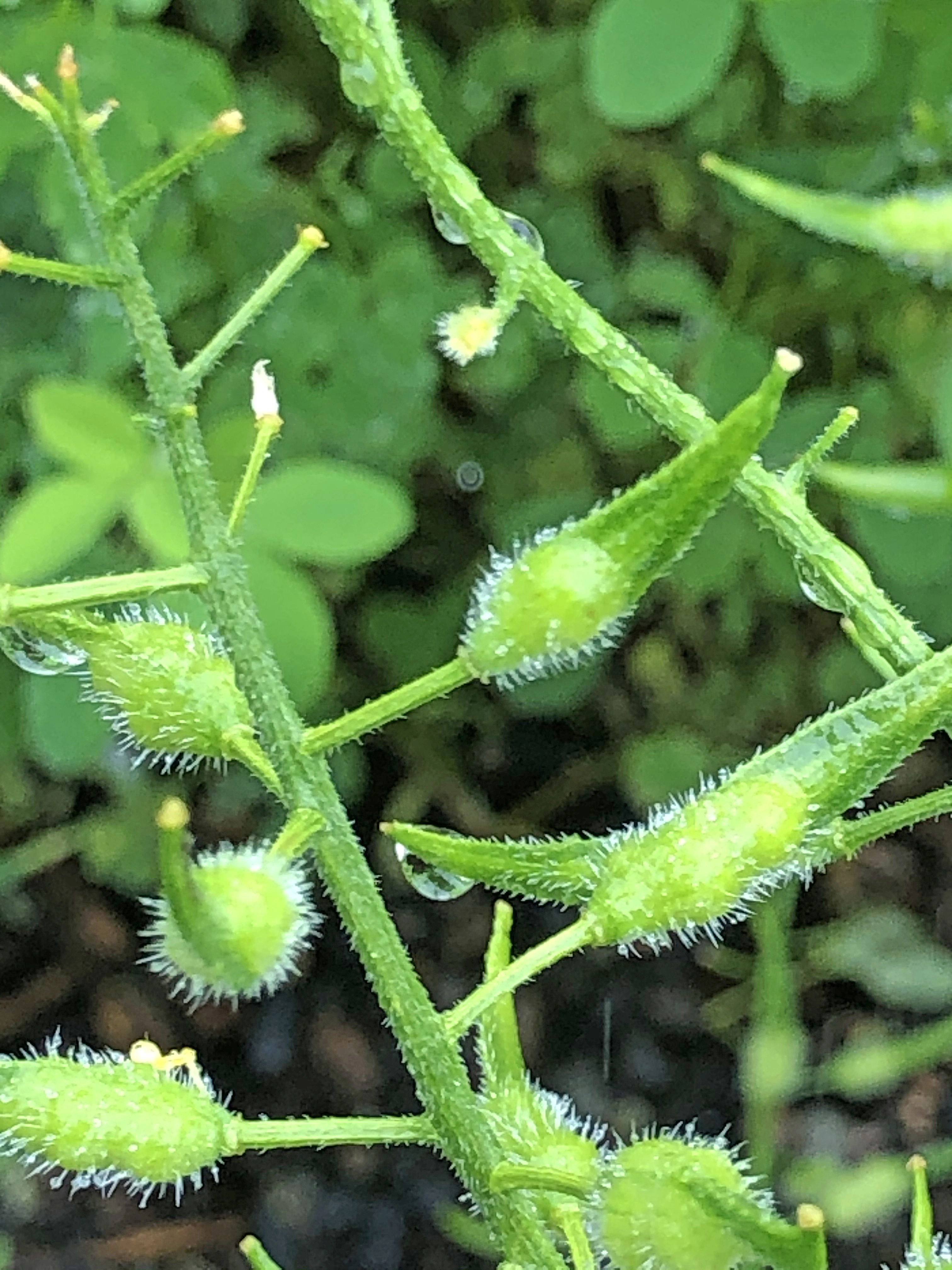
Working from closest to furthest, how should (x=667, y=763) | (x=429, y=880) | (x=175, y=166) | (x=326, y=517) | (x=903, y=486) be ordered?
(x=903, y=486), (x=175, y=166), (x=429, y=880), (x=326, y=517), (x=667, y=763)

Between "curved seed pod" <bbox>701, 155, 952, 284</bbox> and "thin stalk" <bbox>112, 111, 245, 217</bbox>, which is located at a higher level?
"thin stalk" <bbox>112, 111, 245, 217</bbox>

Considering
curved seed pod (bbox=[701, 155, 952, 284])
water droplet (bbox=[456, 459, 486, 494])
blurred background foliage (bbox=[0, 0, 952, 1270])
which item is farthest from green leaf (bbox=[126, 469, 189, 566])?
curved seed pod (bbox=[701, 155, 952, 284])

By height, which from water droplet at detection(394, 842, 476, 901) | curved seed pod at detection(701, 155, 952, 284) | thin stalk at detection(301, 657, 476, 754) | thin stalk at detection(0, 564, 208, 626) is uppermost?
curved seed pod at detection(701, 155, 952, 284)

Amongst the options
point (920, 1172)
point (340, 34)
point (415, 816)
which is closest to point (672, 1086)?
point (415, 816)

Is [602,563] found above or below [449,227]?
below

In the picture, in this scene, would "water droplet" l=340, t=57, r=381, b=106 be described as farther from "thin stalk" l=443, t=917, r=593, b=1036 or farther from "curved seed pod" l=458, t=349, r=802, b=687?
"thin stalk" l=443, t=917, r=593, b=1036

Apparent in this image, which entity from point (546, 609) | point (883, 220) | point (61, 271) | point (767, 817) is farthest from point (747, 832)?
point (61, 271)

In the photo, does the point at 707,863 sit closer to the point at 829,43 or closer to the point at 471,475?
the point at 829,43
